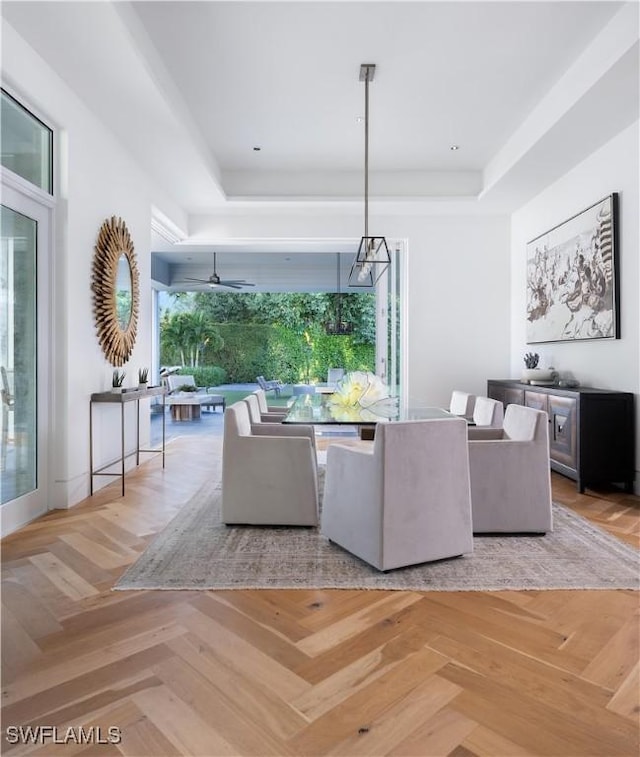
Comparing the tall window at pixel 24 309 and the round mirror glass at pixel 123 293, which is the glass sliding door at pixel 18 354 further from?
the round mirror glass at pixel 123 293

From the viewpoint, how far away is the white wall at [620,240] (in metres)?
3.64

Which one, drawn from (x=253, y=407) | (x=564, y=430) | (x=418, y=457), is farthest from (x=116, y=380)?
(x=564, y=430)

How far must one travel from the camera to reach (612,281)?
3.82 m

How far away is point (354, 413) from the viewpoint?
3.15 m

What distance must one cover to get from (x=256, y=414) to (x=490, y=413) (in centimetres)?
172

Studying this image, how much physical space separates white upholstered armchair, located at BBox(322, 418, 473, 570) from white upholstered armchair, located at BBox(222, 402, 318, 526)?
1.47 feet

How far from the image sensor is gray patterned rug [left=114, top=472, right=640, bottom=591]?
2203 mm

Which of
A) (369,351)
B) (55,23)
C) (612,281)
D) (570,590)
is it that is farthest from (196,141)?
(369,351)

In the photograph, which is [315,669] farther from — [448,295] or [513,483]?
[448,295]

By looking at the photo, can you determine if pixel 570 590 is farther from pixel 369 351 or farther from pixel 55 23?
pixel 369 351

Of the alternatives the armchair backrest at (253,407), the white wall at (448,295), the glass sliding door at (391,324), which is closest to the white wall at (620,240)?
the white wall at (448,295)

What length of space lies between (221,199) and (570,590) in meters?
5.05

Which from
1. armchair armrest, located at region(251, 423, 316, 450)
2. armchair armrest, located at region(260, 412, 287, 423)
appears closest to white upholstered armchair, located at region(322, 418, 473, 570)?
armchair armrest, located at region(251, 423, 316, 450)

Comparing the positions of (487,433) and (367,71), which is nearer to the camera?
(487,433)
